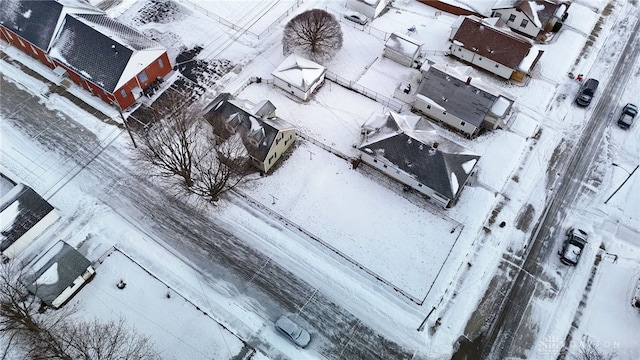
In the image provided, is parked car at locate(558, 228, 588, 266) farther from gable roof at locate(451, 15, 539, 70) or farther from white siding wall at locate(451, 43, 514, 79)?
gable roof at locate(451, 15, 539, 70)

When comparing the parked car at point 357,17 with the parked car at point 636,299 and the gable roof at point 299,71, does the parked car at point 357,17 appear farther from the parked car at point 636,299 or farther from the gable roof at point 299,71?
the parked car at point 636,299

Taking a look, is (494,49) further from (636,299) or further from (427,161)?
(636,299)

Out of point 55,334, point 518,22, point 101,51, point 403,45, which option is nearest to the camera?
point 55,334

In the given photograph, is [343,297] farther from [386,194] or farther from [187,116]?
[187,116]

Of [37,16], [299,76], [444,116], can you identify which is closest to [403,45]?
[444,116]

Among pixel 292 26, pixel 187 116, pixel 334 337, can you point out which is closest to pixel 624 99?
pixel 292 26

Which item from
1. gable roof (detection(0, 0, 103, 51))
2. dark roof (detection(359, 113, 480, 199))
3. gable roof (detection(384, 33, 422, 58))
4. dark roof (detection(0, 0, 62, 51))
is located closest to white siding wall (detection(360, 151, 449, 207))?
dark roof (detection(359, 113, 480, 199))
